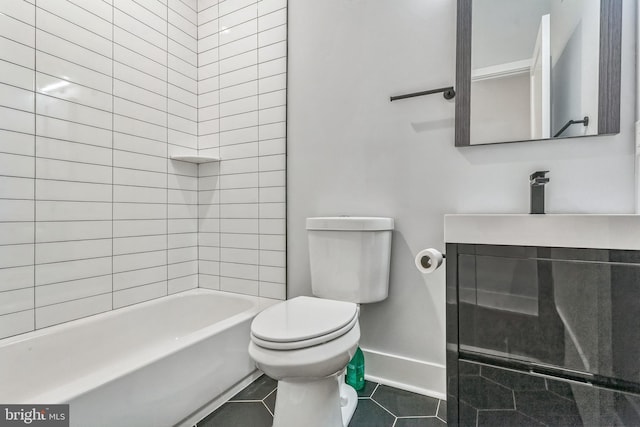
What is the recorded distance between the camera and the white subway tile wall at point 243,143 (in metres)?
1.86

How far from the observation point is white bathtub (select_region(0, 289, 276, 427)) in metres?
1.00

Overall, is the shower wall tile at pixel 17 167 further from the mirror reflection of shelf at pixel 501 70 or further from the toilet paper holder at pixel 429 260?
the mirror reflection of shelf at pixel 501 70

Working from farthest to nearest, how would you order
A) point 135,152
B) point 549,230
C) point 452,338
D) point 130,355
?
point 135,152 < point 130,355 < point 452,338 < point 549,230

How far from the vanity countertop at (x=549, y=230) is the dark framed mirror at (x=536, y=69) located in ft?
1.69

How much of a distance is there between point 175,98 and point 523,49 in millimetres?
1931

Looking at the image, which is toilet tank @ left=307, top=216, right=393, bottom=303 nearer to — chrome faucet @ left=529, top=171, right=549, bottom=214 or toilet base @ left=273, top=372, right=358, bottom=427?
toilet base @ left=273, top=372, right=358, bottom=427

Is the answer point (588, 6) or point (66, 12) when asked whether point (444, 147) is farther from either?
point (66, 12)

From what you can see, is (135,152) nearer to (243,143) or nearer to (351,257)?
(243,143)

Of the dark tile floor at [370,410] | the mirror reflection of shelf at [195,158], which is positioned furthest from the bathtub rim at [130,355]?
the mirror reflection of shelf at [195,158]

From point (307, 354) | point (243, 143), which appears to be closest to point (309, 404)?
point (307, 354)

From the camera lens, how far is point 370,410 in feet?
4.42

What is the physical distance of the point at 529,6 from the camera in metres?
1.31

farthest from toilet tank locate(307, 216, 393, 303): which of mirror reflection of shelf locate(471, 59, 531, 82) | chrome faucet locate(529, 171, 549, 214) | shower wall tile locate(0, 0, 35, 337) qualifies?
shower wall tile locate(0, 0, 35, 337)

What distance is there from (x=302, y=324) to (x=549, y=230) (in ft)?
2.76
